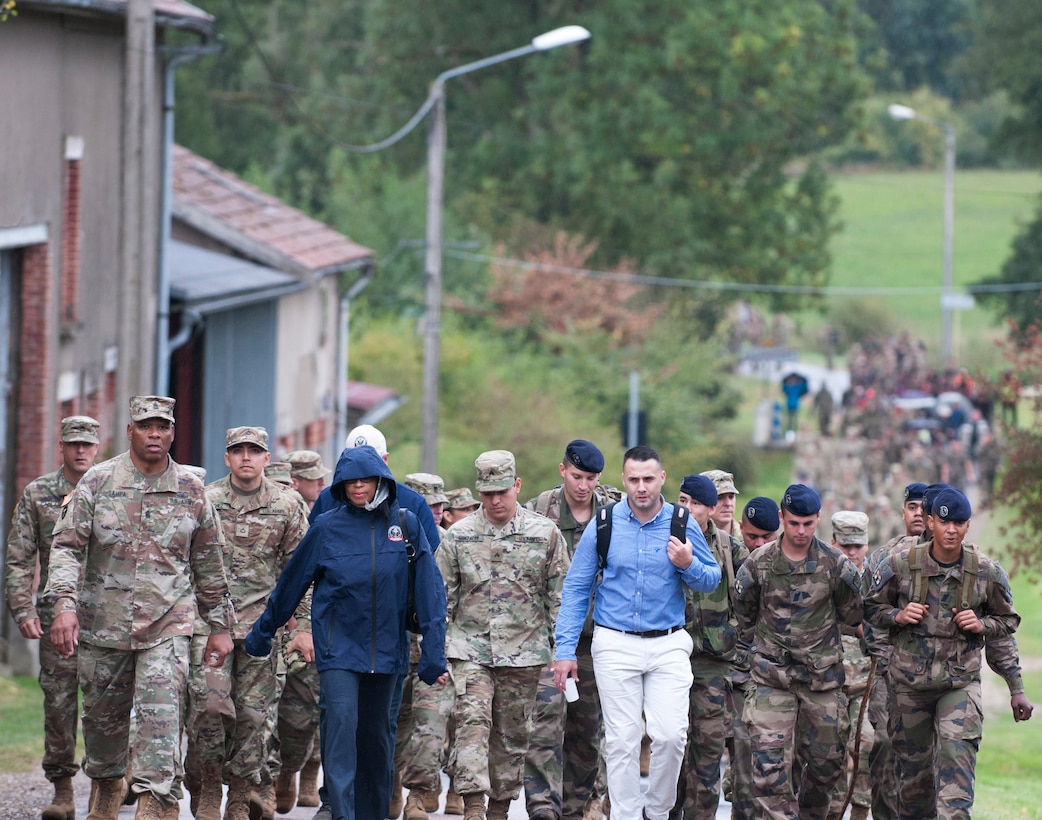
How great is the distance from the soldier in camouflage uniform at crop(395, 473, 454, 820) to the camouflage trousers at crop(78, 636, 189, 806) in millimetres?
1411

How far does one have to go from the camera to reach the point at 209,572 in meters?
9.68

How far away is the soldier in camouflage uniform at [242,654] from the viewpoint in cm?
1025

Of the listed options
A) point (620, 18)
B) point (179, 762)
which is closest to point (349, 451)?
point (179, 762)

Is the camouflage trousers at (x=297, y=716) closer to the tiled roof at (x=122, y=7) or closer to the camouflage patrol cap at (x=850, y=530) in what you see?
the camouflage patrol cap at (x=850, y=530)

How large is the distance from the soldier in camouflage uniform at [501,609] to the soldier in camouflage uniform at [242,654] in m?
1.06

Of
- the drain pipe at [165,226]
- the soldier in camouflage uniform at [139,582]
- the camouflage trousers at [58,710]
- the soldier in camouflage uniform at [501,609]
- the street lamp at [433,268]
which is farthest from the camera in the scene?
the street lamp at [433,268]

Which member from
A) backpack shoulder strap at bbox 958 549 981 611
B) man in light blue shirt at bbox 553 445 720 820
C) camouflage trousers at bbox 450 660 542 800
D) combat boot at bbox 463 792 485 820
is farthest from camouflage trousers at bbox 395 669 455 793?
backpack shoulder strap at bbox 958 549 981 611

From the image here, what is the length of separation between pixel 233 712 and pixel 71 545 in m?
1.46

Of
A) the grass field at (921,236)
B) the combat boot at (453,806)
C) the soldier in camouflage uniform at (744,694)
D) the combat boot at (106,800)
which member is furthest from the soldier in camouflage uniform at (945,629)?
the grass field at (921,236)

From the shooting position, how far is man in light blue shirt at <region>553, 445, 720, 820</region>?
9.53 meters

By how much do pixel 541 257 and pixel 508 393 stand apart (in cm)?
914

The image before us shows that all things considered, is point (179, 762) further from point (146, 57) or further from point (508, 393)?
point (508, 393)

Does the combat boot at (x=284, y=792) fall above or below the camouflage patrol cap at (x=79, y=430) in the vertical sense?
below

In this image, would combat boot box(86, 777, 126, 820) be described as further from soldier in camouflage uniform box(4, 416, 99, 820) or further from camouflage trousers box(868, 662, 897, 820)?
camouflage trousers box(868, 662, 897, 820)
